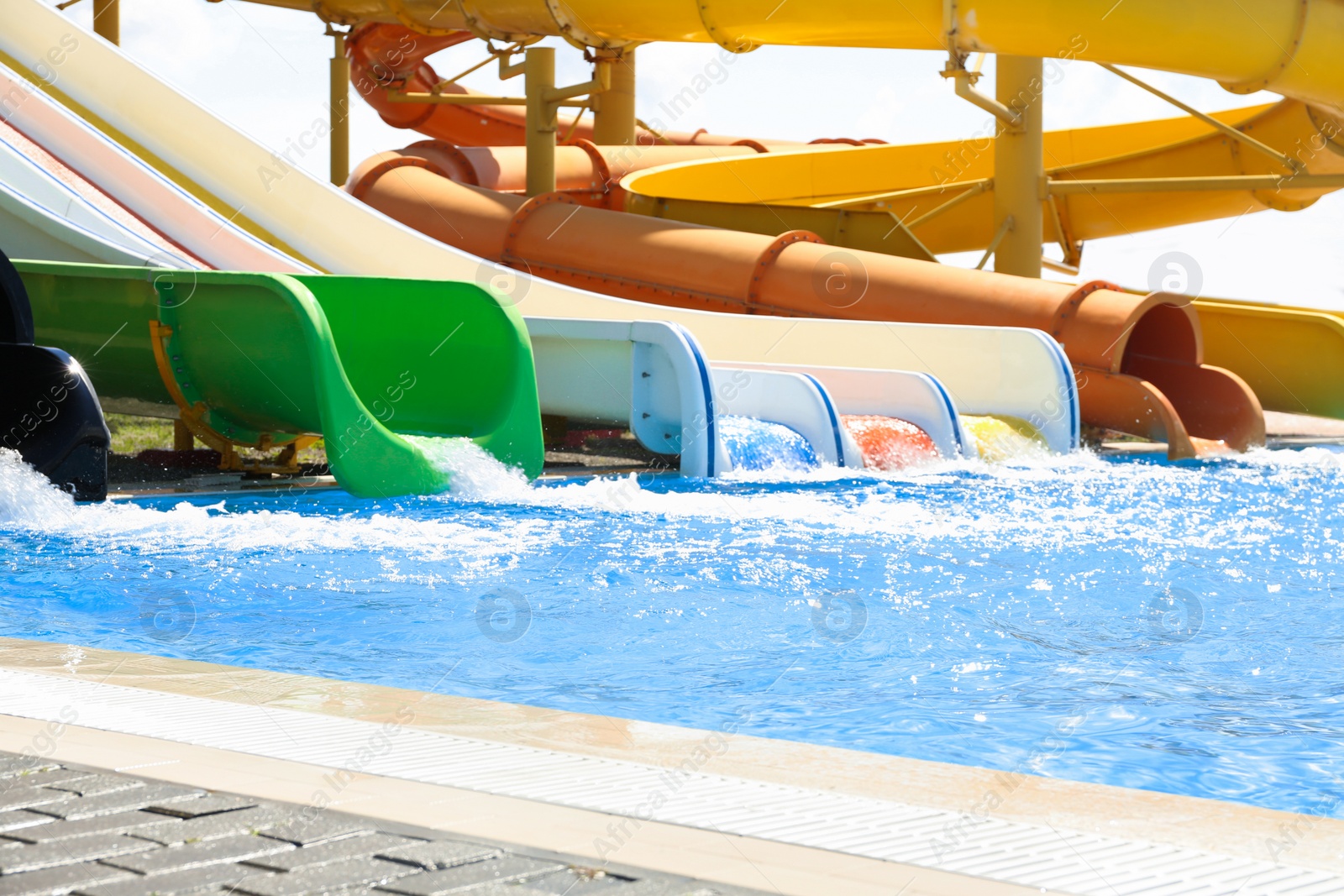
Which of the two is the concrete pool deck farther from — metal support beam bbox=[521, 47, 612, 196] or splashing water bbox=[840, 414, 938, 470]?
metal support beam bbox=[521, 47, 612, 196]

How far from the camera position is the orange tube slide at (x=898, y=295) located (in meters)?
9.25

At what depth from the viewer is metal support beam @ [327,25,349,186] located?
1434 cm

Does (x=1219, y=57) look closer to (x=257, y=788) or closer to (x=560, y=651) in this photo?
(x=560, y=651)

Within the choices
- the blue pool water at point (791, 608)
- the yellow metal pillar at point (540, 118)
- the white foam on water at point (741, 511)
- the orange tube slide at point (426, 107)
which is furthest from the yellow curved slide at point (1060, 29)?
the orange tube slide at point (426, 107)

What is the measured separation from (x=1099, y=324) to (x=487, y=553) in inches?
222

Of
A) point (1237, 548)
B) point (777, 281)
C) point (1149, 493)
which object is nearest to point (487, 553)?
point (1237, 548)

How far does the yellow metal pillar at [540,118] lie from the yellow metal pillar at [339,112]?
9.23 ft

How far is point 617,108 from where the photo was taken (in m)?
14.4

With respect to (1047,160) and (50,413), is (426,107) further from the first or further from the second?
(50,413)

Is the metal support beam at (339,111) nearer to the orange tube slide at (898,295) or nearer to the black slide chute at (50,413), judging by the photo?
the orange tube slide at (898,295)

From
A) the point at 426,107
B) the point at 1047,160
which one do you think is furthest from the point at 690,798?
the point at 426,107

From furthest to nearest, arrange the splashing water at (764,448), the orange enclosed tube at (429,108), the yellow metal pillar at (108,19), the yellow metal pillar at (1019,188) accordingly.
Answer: the orange enclosed tube at (429,108) → the yellow metal pillar at (108,19) → the yellow metal pillar at (1019,188) → the splashing water at (764,448)

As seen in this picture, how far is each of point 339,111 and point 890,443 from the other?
29.0ft

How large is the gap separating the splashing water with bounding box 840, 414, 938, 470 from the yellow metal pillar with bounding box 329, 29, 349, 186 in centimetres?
825
